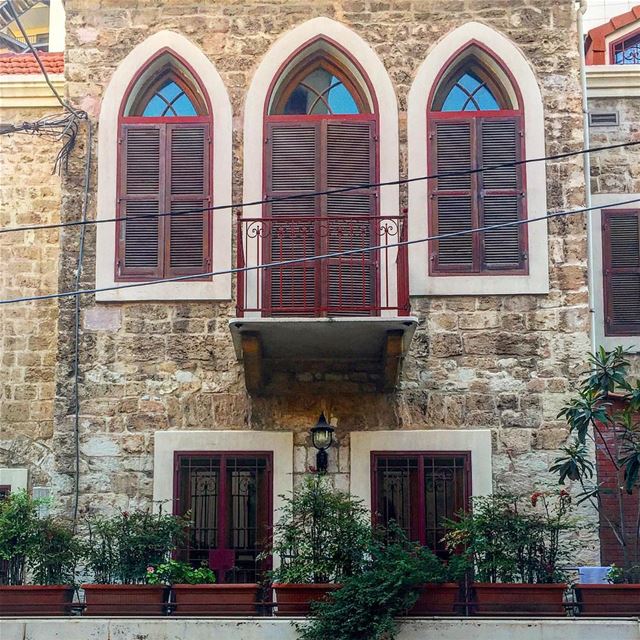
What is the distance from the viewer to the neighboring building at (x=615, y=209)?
14289 mm

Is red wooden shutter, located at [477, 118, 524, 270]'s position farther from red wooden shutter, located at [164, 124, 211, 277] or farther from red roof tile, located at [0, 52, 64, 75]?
red roof tile, located at [0, 52, 64, 75]

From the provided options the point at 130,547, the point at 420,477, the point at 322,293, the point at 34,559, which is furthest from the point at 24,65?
the point at 420,477

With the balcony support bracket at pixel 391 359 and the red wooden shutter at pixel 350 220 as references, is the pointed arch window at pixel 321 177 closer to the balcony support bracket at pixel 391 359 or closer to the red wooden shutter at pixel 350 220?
the red wooden shutter at pixel 350 220

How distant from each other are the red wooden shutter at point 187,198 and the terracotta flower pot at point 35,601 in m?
3.48

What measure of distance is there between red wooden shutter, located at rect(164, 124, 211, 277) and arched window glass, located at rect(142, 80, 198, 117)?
22 cm

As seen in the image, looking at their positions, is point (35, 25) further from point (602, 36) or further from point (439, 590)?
point (439, 590)

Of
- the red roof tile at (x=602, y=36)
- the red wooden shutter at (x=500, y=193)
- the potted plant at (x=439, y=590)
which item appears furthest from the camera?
the red roof tile at (x=602, y=36)

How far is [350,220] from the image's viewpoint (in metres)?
12.4

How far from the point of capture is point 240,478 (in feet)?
41.1

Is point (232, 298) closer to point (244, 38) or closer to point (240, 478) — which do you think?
point (240, 478)

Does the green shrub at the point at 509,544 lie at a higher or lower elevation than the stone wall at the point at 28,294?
lower

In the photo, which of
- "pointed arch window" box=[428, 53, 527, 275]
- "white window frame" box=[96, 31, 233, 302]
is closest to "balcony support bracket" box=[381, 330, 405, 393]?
"pointed arch window" box=[428, 53, 527, 275]

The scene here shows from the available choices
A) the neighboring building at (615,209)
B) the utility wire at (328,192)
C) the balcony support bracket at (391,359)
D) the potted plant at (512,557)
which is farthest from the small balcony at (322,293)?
the neighboring building at (615,209)

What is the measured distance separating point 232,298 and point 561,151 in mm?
3708
